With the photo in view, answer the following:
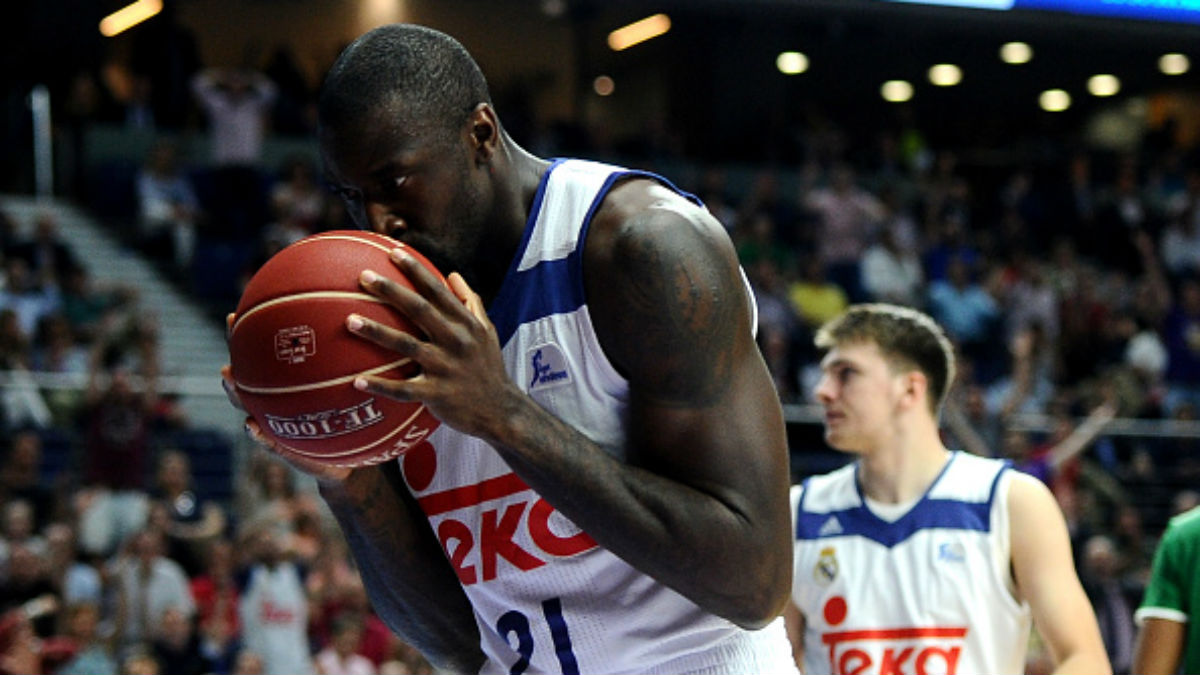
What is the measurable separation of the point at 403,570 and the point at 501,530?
387 mm

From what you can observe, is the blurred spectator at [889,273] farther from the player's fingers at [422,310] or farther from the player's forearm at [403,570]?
the player's fingers at [422,310]

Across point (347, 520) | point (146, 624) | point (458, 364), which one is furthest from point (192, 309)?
point (458, 364)

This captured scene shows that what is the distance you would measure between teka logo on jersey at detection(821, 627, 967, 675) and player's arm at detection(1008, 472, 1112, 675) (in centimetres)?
24

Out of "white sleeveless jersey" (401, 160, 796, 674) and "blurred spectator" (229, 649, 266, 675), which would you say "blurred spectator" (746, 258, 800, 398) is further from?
"white sleeveless jersey" (401, 160, 796, 674)

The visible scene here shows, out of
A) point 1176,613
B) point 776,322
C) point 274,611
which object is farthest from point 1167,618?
point 776,322

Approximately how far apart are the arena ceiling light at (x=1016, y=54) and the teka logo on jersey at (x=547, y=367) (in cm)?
1767

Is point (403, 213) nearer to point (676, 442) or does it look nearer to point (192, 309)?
point (676, 442)

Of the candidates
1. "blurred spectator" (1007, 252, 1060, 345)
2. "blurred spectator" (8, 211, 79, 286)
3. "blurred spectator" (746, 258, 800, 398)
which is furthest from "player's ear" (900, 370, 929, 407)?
"blurred spectator" (1007, 252, 1060, 345)

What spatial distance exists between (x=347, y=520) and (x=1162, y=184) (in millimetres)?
17692

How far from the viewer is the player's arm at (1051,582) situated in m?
3.81

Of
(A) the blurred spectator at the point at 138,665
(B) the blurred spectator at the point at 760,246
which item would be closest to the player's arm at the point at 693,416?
(A) the blurred spectator at the point at 138,665

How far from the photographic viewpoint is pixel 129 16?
15773 mm

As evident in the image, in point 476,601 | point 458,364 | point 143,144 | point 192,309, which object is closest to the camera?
point 458,364

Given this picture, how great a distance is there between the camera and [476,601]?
275 centimetres
